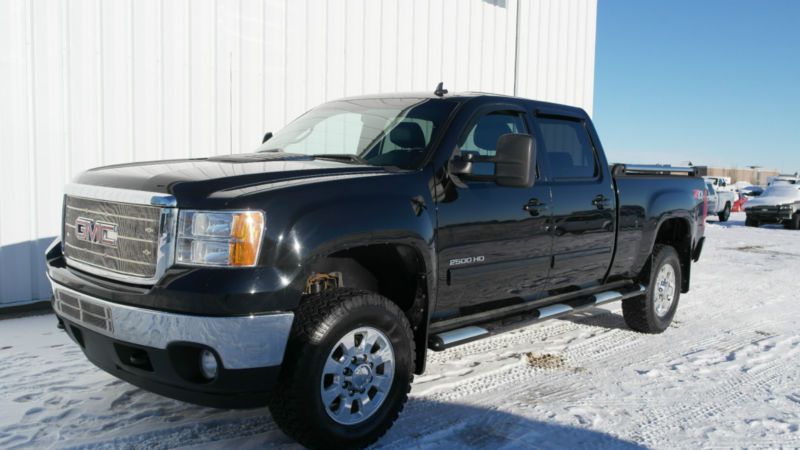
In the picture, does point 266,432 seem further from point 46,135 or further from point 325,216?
point 46,135

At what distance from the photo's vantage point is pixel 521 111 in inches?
186

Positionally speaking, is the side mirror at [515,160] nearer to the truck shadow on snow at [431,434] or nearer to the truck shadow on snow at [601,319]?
the truck shadow on snow at [431,434]

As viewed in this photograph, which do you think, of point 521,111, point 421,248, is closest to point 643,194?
point 521,111

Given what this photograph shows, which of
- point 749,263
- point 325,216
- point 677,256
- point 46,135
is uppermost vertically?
point 46,135

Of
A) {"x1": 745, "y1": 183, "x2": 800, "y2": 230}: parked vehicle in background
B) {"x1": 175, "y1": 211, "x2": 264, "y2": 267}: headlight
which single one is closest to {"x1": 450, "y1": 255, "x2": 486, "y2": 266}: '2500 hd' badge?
{"x1": 175, "y1": 211, "x2": 264, "y2": 267}: headlight

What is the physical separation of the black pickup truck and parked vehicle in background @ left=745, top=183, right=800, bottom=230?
58.5 ft

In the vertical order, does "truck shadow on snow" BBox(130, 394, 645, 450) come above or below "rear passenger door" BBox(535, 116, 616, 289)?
below

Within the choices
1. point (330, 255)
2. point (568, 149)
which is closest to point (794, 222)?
point (568, 149)

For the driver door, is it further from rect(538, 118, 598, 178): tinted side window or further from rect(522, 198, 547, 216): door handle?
rect(538, 118, 598, 178): tinted side window

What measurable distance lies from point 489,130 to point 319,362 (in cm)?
213

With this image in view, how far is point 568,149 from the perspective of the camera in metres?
5.16

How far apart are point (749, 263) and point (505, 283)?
28.9ft

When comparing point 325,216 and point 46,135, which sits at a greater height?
point 46,135

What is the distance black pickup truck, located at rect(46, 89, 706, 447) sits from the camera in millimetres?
2984
